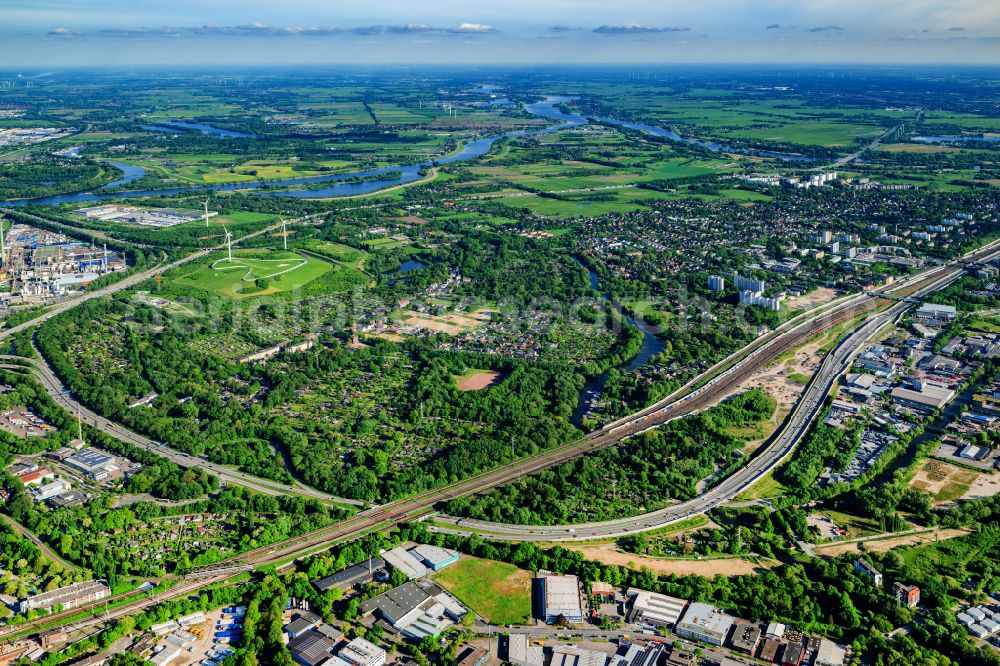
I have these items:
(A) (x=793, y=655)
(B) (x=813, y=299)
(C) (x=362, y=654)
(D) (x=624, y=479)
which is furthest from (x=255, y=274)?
(A) (x=793, y=655)

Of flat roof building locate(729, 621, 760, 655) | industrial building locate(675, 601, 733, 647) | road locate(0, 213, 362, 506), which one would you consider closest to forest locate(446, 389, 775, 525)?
road locate(0, 213, 362, 506)

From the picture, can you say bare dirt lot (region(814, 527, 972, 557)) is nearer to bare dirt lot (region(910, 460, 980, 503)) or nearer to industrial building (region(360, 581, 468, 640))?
bare dirt lot (region(910, 460, 980, 503))

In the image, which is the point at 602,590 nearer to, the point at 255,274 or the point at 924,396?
the point at 924,396

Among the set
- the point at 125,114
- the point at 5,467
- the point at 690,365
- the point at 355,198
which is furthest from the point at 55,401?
the point at 125,114

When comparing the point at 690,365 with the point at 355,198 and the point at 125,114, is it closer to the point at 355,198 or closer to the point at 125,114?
the point at 355,198

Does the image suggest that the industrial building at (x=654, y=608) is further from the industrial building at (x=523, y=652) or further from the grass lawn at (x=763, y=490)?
the grass lawn at (x=763, y=490)

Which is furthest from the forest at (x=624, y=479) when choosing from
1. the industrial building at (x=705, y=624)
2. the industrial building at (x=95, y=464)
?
the industrial building at (x=95, y=464)
